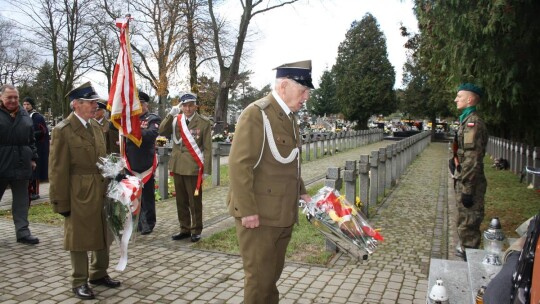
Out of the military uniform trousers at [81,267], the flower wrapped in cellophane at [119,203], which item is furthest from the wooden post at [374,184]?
the military uniform trousers at [81,267]

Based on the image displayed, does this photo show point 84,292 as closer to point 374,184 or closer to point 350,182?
point 350,182

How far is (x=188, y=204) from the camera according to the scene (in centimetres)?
730

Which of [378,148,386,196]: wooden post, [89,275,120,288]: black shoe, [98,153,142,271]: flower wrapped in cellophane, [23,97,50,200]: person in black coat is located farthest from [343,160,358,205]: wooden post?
[23,97,50,200]: person in black coat

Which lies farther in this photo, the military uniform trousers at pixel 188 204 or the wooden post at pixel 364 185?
the wooden post at pixel 364 185

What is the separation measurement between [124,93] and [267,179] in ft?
9.28

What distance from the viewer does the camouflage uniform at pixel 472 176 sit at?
5871mm

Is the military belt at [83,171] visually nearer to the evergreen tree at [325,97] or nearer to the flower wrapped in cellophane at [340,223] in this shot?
the flower wrapped in cellophane at [340,223]

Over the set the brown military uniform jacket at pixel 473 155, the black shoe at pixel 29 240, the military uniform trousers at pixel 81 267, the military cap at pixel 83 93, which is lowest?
the black shoe at pixel 29 240

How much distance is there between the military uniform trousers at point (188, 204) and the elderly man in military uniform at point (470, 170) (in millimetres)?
3685

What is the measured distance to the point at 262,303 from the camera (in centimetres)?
351

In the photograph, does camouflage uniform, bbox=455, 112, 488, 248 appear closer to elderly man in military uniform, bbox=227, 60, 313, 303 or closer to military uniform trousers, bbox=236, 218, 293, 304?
elderly man in military uniform, bbox=227, 60, 313, 303

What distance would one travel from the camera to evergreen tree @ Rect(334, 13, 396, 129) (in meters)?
53.2

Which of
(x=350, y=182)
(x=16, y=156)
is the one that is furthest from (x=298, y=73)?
(x=16, y=156)

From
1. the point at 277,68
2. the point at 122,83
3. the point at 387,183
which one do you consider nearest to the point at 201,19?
the point at 387,183
